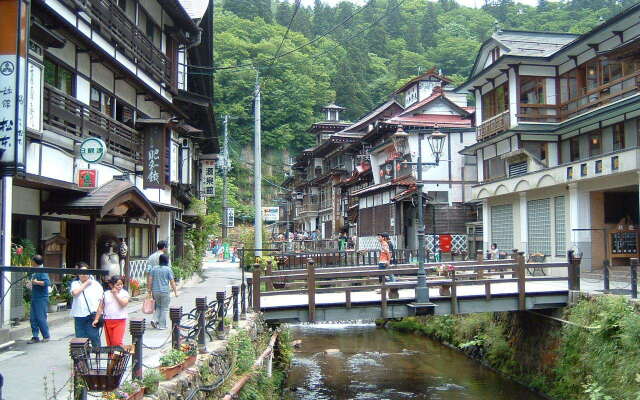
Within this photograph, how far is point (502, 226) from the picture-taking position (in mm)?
32781

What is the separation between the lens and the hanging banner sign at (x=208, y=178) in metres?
36.4

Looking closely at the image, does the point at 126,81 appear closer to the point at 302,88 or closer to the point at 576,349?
the point at 576,349

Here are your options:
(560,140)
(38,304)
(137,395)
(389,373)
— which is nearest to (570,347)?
(389,373)

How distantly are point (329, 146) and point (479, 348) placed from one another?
39.2 metres

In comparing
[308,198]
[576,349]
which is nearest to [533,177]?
[576,349]

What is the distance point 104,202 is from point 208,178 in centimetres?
2137

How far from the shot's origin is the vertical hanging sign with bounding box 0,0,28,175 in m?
6.30

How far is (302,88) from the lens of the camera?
8050 cm

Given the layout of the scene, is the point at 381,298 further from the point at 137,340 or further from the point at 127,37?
the point at 127,37

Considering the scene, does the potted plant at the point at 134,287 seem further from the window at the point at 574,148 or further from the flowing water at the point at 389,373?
the window at the point at 574,148

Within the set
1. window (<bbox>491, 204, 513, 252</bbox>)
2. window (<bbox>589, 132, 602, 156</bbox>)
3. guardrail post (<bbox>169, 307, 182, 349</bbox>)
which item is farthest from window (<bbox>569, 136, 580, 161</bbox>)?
guardrail post (<bbox>169, 307, 182, 349</bbox>)

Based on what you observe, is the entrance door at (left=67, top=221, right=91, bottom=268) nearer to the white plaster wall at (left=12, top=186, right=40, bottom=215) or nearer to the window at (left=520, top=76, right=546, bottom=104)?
the white plaster wall at (left=12, top=186, right=40, bottom=215)

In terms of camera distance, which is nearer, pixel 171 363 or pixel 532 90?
pixel 171 363

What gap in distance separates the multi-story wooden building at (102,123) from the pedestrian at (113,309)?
2.55 metres
